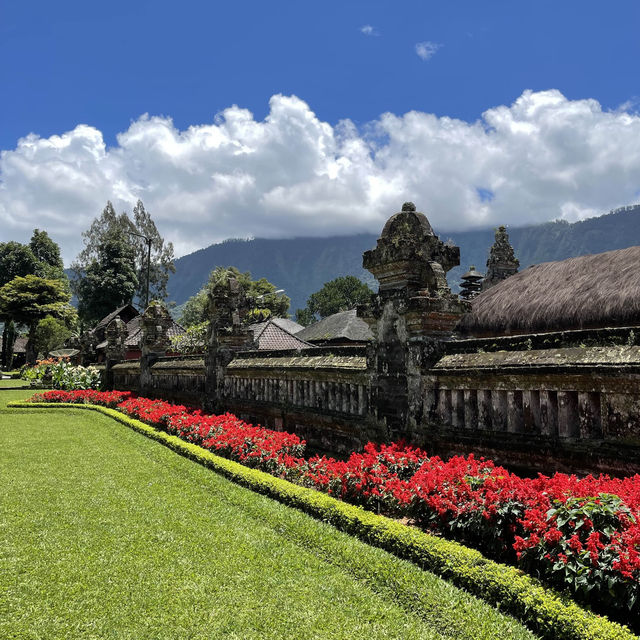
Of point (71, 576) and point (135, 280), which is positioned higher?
point (135, 280)

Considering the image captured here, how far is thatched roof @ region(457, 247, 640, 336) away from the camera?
1387 centimetres

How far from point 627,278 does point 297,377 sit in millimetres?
10120

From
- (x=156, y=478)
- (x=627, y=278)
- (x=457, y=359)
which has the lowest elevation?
(x=156, y=478)

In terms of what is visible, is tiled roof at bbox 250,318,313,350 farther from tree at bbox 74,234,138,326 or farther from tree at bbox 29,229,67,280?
tree at bbox 29,229,67,280

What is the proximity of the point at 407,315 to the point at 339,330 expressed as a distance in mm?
27382

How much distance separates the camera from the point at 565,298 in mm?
15547

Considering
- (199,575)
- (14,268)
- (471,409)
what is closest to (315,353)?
(471,409)

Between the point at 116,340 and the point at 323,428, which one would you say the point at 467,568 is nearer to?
the point at 323,428

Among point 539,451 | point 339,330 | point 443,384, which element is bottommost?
point 539,451

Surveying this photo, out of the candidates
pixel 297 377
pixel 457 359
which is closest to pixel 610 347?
pixel 457 359

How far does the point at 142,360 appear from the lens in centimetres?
1962

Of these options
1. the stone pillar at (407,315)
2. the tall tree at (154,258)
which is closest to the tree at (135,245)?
the tall tree at (154,258)

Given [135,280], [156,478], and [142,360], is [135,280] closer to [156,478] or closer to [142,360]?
[142,360]

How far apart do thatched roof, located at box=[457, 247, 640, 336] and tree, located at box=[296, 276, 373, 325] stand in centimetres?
6740
